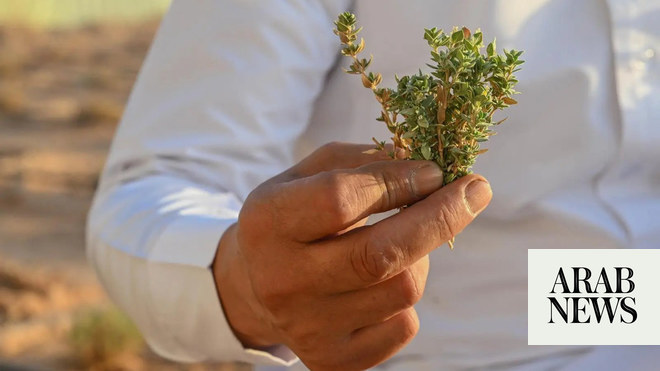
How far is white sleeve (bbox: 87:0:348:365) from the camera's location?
1.60m

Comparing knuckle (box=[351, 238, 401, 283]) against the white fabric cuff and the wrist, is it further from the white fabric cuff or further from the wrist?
the white fabric cuff

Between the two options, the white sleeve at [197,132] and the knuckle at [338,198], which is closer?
the knuckle at [338,198]

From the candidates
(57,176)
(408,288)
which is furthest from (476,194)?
(57,176)

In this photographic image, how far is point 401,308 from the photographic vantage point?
4.07ft

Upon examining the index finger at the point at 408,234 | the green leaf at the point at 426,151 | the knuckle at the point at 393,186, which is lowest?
the index finger at the point at 408,234

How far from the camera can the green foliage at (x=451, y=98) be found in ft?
3.54

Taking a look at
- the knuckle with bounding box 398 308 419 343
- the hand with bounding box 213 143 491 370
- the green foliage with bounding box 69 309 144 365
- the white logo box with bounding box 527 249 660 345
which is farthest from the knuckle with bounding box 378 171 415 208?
the green foliage with bounding box 69 309 144 365

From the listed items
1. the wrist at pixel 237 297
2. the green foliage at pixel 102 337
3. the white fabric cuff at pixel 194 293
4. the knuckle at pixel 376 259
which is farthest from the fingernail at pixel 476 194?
the green foliage at pixel 102 337

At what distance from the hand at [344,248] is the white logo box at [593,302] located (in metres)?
0.41

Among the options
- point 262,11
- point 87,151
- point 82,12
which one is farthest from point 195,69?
point 82,12

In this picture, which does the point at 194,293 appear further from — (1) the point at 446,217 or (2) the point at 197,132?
(1) the point at 446,217

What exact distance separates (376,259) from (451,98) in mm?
219

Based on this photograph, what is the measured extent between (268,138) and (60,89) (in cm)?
1122

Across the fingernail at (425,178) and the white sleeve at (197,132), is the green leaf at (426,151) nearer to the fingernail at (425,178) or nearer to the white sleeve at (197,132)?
the fingernail at (425,178)
